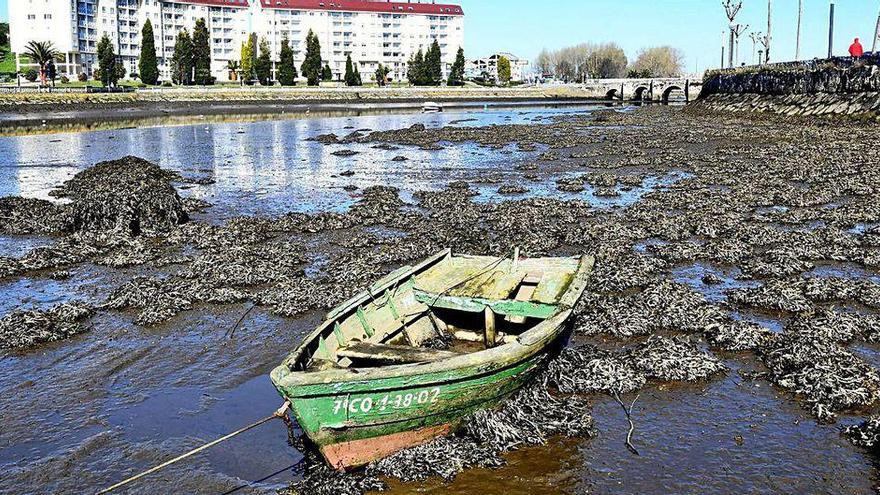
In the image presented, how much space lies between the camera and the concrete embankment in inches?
2280

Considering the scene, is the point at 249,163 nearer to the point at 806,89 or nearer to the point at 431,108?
the point at 806,89

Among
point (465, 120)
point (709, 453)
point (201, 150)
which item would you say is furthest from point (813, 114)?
point (709, 453)

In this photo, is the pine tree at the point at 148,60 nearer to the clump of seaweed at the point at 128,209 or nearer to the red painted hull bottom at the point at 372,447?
the clump of seaweed at the point at 128,209

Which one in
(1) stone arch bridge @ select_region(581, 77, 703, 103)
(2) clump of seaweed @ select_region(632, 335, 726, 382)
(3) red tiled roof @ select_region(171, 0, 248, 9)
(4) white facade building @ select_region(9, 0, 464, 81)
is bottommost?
(2) clump of seaweed @ select_region(632, 335, 726, 382)

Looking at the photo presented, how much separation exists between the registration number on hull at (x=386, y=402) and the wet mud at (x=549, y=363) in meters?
0.76

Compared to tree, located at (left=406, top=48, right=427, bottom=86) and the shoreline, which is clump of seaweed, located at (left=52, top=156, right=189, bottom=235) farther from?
tree, located at (left=406, top=48, right=427, bottom=86)

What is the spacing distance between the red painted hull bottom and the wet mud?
141 millimetres

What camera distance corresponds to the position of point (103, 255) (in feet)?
59.6

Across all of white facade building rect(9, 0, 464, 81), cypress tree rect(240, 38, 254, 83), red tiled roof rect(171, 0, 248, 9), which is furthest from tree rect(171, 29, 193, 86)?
red tiled roof rect(171, 0, 248, 9)

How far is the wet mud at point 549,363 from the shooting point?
27.0ft

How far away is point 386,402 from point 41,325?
807 cm

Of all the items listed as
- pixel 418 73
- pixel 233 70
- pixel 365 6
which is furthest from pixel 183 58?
pixel 365 6

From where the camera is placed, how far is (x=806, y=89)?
68.0m

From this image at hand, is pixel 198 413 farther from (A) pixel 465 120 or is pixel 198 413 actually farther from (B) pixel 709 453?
(A) pixel 465 120
